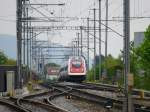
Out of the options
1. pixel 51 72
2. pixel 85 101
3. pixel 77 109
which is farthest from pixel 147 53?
pixel 51 72

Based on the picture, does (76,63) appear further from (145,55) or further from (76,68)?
(145,55)

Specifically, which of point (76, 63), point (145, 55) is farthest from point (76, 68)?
point (145, 55)

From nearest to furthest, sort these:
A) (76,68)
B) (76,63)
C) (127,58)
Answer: (127,58)
(76,68)
(76,63)

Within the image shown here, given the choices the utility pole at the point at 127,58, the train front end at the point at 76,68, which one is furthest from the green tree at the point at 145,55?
the utility pole at the point at 127,58

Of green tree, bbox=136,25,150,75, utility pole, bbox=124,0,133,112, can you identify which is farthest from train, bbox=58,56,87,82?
utility pole, bbox=124,0,133,112

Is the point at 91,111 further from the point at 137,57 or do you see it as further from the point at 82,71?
the point at 82,71

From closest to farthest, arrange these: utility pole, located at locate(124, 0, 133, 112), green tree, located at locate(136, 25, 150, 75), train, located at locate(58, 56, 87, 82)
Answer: utility pole, located at locate(124, 0, 133, 112) → green tree, located at locate(136, 25, 150, 75) → train, located at locate(58, 56, 87, 82)

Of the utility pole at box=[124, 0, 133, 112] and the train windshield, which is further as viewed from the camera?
the train windshield

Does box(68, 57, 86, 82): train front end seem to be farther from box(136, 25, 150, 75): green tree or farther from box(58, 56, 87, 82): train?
box(136, 25, 150, 75): green tree

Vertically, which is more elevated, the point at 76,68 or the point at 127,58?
the point at 127,58

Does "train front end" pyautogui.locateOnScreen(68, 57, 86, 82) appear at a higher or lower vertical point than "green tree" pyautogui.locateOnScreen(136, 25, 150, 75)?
lower

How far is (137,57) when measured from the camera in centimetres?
4947

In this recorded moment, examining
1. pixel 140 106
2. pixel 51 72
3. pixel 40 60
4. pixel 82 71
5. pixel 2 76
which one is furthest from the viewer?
pixel 51 72

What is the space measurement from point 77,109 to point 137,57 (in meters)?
25.9
